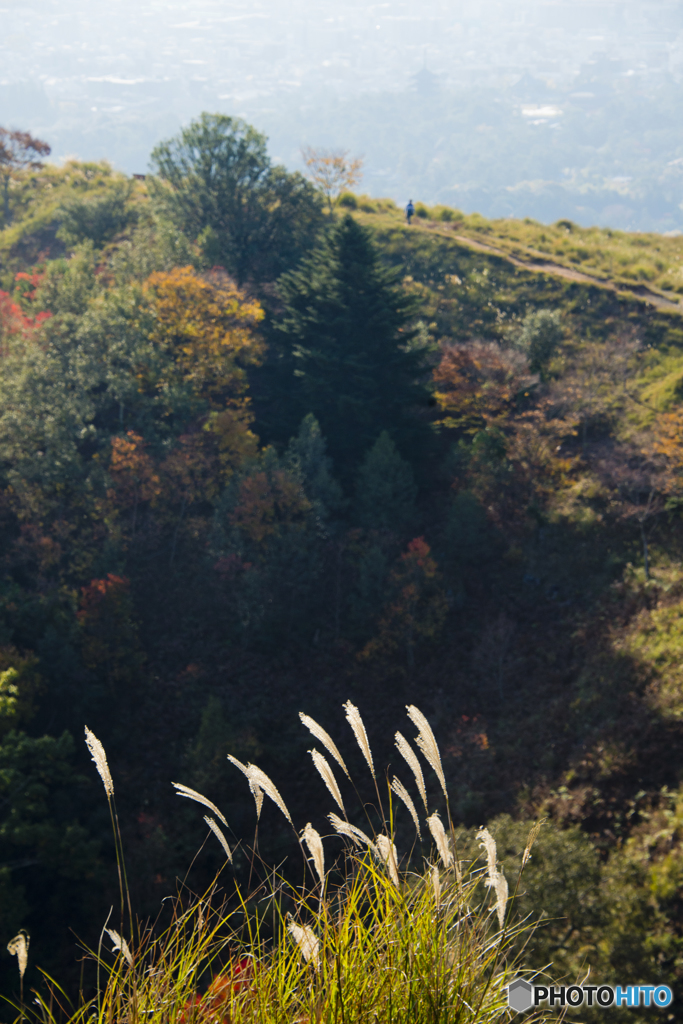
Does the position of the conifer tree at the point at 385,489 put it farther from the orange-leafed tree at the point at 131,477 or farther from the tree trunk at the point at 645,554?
the tree trunk at the point at 645,554

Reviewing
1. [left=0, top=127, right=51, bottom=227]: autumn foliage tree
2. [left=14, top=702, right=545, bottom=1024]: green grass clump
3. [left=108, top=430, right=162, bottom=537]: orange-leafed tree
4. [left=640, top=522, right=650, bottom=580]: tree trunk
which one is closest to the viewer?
[left=14, top=702, right=545, bottom=1024]: green grass clump

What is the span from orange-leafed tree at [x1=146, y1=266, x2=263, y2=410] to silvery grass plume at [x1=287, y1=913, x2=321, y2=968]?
94.2ft

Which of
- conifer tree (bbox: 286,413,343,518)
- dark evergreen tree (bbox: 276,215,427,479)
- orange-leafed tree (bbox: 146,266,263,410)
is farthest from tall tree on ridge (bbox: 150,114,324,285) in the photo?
conifer tree (bbox: 286,413,343,518)

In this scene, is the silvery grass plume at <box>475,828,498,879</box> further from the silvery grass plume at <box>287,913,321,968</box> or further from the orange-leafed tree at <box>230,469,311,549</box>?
the orange-leafed tree at <box>230,469,311,549</box>

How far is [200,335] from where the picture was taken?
30906mm

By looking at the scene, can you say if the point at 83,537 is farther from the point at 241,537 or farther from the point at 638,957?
the point at 638,957

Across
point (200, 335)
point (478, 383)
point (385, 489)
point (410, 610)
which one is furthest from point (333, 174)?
point (410, 610)

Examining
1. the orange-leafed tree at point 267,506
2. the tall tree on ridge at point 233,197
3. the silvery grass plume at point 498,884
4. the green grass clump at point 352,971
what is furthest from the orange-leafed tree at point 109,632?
the silvery grass plume at point 498,884

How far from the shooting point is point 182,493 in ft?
97.1

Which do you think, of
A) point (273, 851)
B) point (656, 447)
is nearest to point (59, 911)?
point (273, 851)

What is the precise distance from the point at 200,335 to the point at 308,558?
12.2 m

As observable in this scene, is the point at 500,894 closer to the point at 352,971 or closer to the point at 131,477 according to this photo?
the point at 352,971

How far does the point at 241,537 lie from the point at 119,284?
16325 mm

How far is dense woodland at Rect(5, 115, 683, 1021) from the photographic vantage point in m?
19.7
